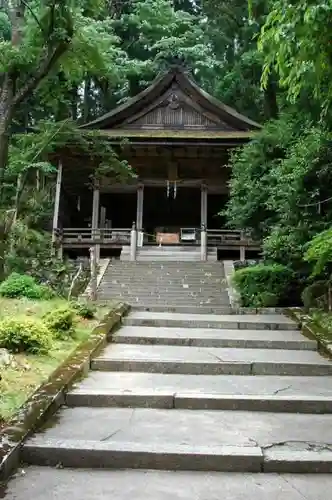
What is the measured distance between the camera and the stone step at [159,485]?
9.30ft

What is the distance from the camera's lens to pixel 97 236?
17.7m

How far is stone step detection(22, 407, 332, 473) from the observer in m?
3.25

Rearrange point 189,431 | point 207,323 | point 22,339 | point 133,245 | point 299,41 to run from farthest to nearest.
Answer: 1. point 133,245
2. point 207,323
3. point 22,339
4. point 189,431
5. point 299,41

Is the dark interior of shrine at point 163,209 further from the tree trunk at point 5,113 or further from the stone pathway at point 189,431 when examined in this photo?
the stone pathway at point 189,431

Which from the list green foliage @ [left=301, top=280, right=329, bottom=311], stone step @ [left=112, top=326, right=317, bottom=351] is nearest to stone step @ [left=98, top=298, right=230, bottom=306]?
green foliage @ [left=301, top=280, right=329, bottom=311]

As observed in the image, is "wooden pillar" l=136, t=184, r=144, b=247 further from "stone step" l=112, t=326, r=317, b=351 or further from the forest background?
"stone step" l=112, t=326, r=317, b=351

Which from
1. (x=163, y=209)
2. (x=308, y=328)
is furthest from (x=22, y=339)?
(x=163, y=209)

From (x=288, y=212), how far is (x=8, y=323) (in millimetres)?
6199

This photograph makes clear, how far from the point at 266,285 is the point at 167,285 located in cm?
345

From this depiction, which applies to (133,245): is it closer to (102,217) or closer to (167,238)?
(167,238)

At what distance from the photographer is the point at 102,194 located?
20812 millimetres

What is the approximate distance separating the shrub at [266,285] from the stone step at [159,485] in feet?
25.3

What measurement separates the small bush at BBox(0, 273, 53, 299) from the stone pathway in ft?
13.1

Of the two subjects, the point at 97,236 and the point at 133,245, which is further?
the point at 97,236
